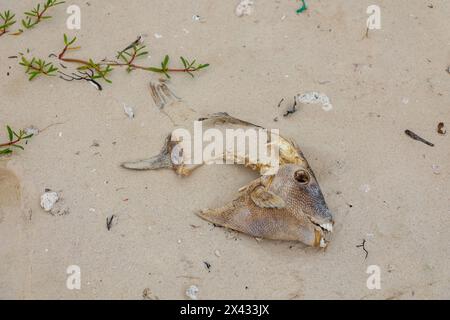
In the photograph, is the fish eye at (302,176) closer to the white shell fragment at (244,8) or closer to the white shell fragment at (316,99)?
the white shell fragment at (316,99)

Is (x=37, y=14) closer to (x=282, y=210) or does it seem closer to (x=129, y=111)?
(x=129, y=111)

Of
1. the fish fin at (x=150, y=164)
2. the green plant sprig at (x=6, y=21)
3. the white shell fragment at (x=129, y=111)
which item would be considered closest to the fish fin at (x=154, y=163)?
the fish fin at (x=150, y=164)

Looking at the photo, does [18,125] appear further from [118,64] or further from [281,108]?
[281,108]

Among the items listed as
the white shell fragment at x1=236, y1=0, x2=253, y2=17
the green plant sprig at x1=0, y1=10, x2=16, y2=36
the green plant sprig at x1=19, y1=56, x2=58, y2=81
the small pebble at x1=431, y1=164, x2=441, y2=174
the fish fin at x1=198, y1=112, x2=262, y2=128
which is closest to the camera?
the small pebble at x1=431, y1=164, x2=441, y2=174

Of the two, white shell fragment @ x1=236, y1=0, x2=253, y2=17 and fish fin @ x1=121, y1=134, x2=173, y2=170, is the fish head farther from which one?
white shell fragment @ x1=236, y1=0, x2=253, y2=17

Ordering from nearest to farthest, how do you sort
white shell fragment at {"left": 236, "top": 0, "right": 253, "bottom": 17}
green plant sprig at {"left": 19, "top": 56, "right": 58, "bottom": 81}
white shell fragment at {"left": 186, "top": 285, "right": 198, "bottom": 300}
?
white shell fragment at {"left": 186, "top": 285, "right": 198, "bottom": 300}, green plant sprig at {"left": 19, "top": 56, "right": 58, "bottom": 81}, white shell fragment at {"left": 236, "top": 0, "right": 253, "bottom": 17}

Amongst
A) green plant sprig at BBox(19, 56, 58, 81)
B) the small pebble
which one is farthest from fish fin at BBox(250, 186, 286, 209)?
green plant sprig at BBox(19, 56, 58, 81)
